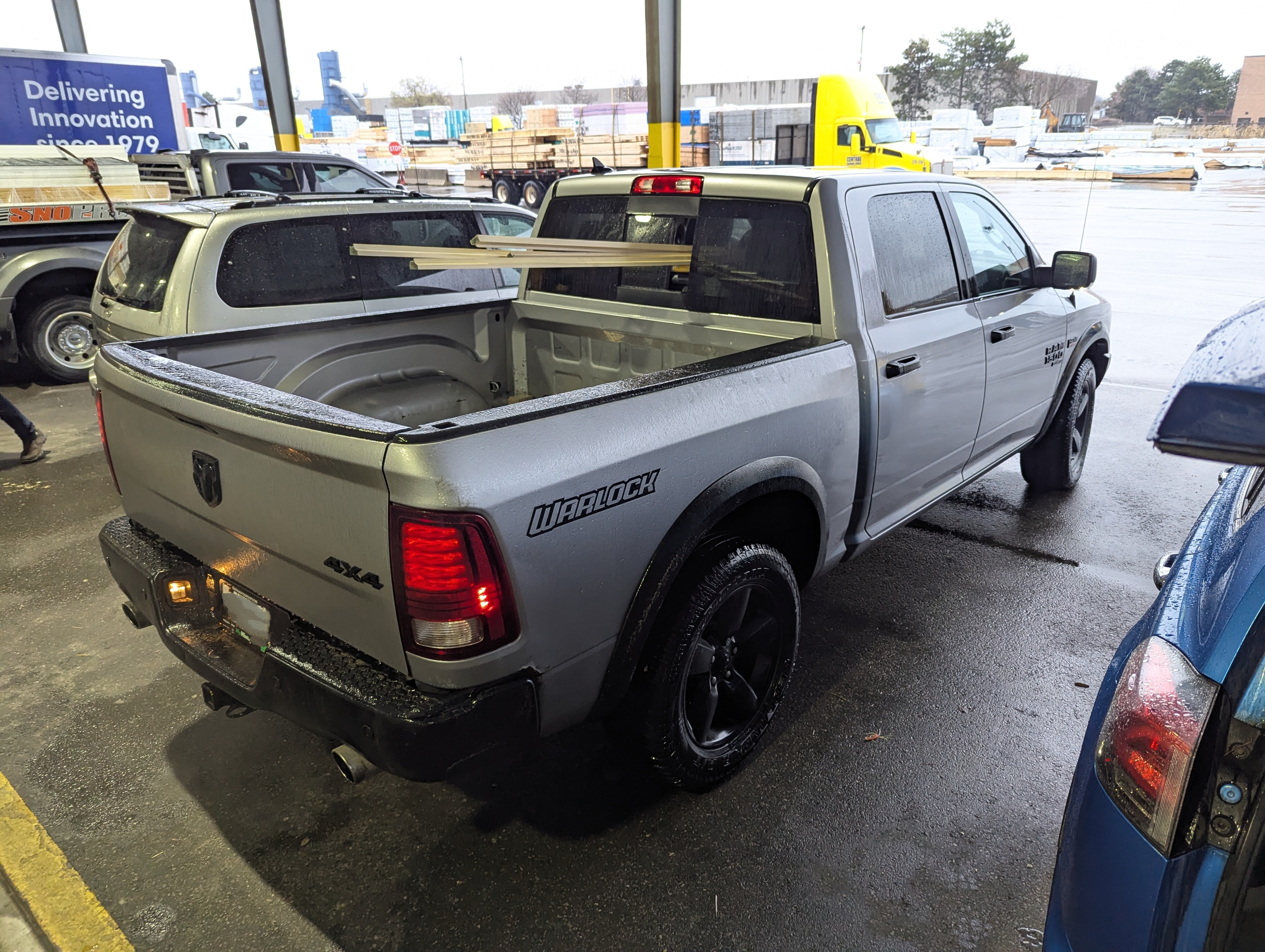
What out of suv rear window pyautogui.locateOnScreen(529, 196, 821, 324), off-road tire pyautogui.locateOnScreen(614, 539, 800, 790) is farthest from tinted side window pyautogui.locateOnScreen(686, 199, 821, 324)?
off-road tire pyautogui.locateOnScreen(614, 539, 800, 790)

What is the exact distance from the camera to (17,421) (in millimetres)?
5785

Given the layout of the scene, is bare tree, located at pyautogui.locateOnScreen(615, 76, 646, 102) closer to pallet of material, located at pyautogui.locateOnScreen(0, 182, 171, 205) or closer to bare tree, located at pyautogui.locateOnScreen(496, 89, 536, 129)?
bare tree, located at pyautogui.locateOnScreen(496, 89, 536, 129)

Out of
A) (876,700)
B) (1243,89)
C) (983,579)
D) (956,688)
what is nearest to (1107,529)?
(983,579)

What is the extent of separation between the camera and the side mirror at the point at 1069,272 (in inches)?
158

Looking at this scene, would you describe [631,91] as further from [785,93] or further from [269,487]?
[269,487]

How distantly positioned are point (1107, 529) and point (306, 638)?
436 centimetres

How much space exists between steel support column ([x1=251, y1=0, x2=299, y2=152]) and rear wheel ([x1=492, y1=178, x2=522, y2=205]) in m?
10.1

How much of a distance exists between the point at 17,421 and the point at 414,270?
9.76 ft

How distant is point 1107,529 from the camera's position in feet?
15.5

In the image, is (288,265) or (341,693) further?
(288,265)

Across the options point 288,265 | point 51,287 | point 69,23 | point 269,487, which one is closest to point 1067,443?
point 269,487

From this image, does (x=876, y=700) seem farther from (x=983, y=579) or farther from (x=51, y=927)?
(x=51, y=927)

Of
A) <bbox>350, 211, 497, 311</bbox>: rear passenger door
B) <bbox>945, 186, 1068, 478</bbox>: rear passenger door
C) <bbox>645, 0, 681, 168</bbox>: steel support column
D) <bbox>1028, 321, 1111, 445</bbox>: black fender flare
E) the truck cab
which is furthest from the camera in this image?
the truck cab

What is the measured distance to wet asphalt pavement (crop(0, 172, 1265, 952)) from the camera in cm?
227
